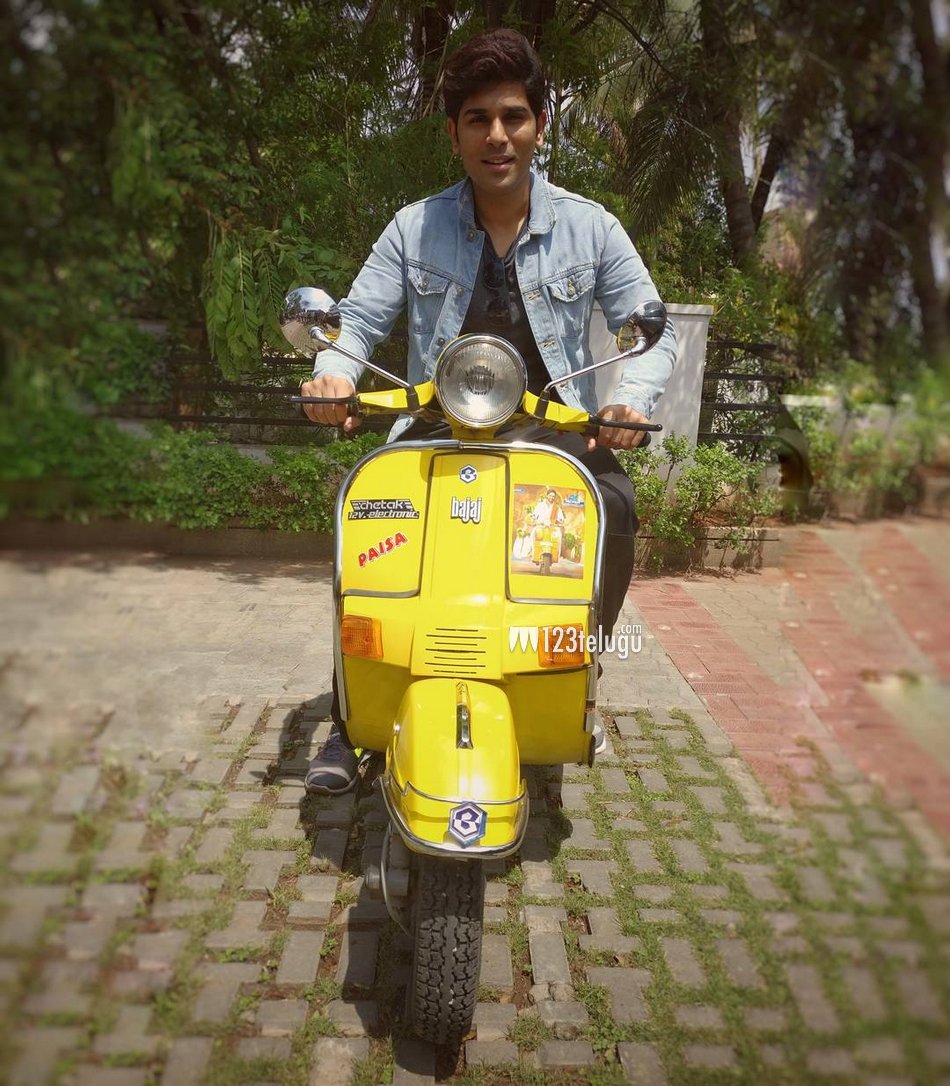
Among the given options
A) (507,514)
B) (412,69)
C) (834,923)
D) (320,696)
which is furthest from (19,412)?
(320,696)

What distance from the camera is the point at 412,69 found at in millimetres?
1590

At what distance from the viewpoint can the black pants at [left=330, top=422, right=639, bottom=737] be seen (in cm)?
201

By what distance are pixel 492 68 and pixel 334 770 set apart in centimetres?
176

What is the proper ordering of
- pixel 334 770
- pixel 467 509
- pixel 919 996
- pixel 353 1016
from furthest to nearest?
pixel 334 770 < pixel 467 509 < pixel 353 1016 < pixel 919 996

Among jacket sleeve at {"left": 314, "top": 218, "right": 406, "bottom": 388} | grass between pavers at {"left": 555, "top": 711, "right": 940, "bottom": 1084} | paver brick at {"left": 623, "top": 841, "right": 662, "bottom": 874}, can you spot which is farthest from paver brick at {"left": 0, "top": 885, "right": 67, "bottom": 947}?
paver brick at {"left": 623, "top": 841, "right": 662, "bottom": 874}

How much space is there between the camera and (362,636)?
1.71 m

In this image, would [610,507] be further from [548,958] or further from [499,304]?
[548,958]

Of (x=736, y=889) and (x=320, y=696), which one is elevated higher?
(x=736, y=889)

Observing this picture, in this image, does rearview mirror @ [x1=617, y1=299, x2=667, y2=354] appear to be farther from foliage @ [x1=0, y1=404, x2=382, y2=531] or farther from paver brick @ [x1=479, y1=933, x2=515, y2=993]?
paver brick @ [x1=479, y1=933, x2=515, y2=993]

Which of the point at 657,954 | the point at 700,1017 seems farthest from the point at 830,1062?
the point at 657,954

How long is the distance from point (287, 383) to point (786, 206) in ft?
2.49

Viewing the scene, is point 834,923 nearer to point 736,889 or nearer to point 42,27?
point 736,889

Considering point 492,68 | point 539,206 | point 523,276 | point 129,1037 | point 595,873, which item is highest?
point 492,68

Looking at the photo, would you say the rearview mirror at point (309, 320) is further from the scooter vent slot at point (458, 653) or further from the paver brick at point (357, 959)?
the paver brick at point (357, 959)
